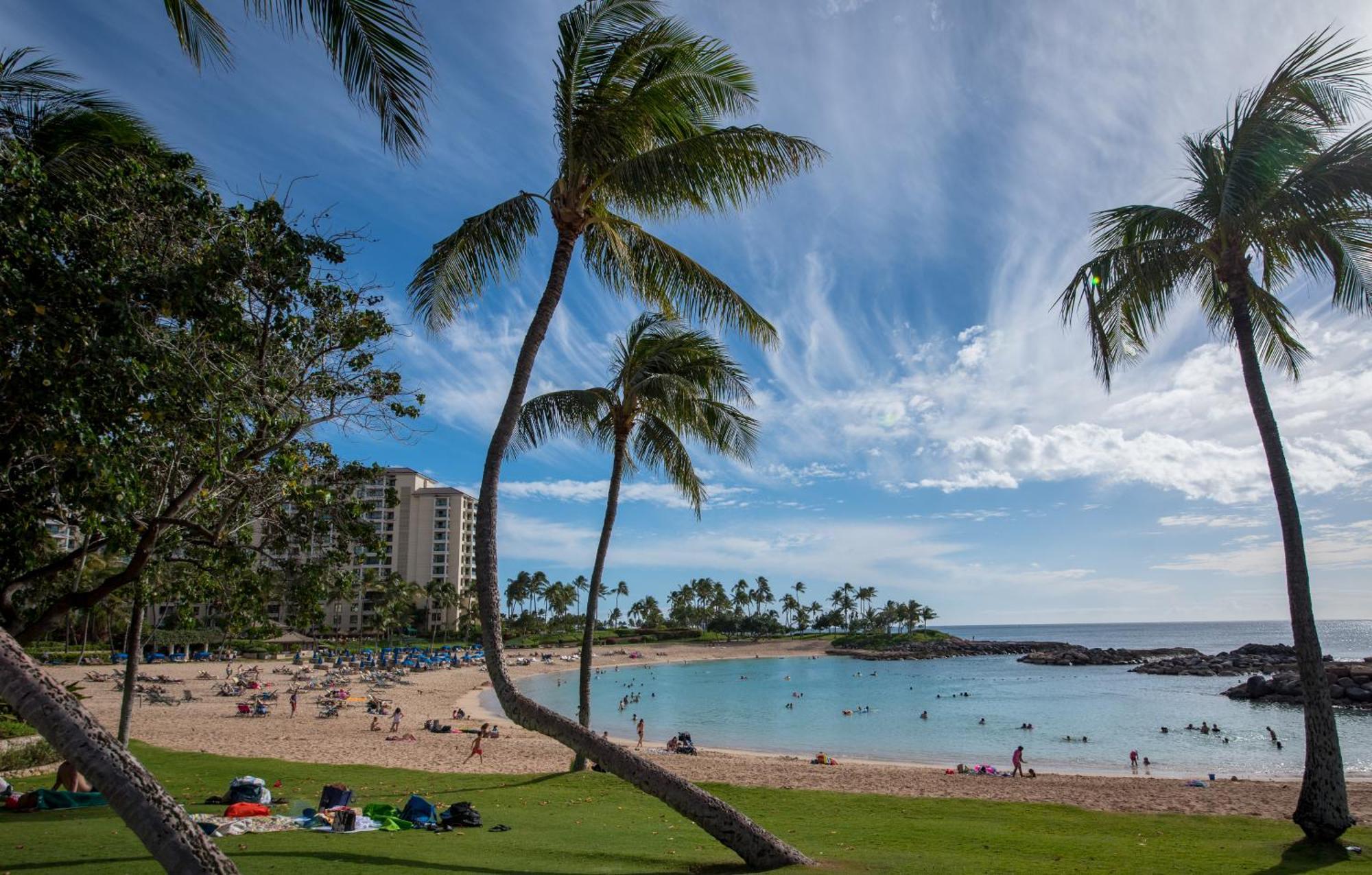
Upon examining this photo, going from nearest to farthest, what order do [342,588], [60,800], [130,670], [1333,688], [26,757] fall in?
1. [342,588]
2. [60,800]
3. [26,757]
4. [130,670]
5. [1333,688]

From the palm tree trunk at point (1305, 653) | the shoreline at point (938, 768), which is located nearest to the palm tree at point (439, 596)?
the shoreline at point (938, 768)

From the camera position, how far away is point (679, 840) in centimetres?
938

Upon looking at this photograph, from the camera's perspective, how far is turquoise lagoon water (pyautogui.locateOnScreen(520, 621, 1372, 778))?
28781 mm

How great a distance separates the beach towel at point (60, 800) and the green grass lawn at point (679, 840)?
10.9 inches

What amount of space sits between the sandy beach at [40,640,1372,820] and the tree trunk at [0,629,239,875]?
598 inches

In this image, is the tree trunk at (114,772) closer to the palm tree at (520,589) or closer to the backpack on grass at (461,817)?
the backpack on grass at (461,817)

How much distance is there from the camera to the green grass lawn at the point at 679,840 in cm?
759

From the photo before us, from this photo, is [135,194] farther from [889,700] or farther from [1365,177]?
[889,700]

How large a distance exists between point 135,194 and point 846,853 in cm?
947

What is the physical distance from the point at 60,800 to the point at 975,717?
4101 cm

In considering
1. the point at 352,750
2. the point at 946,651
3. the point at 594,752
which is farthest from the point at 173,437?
the point at 946,651

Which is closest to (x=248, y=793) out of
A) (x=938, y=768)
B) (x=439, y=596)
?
(x=938, y=768)

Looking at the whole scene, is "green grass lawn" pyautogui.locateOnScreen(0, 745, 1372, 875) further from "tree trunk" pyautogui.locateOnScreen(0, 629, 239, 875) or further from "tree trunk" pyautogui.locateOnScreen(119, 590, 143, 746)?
"tree trunk" pyautogui.locateOnScreen(0, 629, 239, 875)

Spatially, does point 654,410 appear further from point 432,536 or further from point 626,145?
point 432,536
